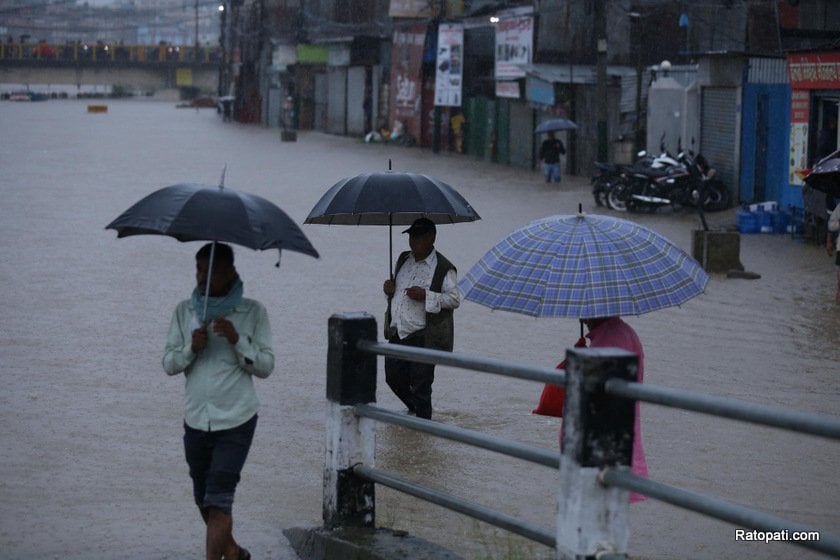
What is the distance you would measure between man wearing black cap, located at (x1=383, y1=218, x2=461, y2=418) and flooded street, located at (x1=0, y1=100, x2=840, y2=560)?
0.67 meters

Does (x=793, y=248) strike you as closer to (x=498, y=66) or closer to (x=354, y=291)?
(x=354, y=291)

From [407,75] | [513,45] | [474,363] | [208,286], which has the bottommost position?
[474,363]

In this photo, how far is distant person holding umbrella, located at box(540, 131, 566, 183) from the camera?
1334 inches

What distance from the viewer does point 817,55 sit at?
70.3 feet

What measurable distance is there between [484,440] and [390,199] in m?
3.67

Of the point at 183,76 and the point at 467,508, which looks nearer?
the point at 467,508

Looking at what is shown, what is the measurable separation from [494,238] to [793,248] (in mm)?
4272

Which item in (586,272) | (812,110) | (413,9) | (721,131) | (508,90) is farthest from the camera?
(413,9)

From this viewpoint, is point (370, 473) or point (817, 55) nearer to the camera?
point (370, 473)

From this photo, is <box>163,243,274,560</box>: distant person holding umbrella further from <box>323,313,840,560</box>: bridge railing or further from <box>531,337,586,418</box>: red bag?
<box>531,337,586,418</box>: red bag

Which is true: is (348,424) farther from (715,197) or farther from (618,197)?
(618,197)

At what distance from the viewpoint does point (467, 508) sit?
4.93 meters

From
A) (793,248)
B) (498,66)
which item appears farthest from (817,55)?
(498,66)

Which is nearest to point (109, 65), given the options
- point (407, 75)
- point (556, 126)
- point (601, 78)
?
point (407, 75)
